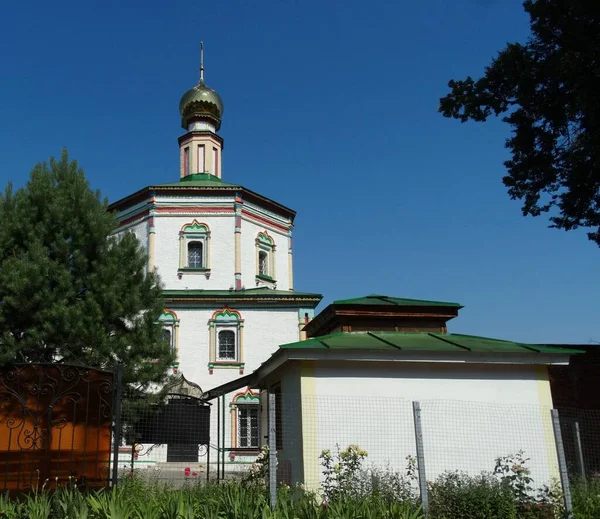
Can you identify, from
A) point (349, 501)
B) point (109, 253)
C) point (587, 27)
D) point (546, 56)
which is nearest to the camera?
point (349, 501)

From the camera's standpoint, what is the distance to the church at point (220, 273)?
922 inches

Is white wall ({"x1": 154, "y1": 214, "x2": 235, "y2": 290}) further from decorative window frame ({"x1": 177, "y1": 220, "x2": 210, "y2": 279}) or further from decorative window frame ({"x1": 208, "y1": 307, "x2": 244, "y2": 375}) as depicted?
decorative window frame ({"x1": 208, "y1": 307, "x2": 244, "y2": 375})

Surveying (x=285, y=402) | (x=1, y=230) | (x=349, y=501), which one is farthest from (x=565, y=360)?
(x=1, y=230)

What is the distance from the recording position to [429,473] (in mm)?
10234

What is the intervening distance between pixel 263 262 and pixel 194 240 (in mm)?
3179

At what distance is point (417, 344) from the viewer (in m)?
11.3

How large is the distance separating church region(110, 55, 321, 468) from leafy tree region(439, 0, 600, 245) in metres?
13.5

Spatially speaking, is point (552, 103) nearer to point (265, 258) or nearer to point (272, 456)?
point (272, 456)

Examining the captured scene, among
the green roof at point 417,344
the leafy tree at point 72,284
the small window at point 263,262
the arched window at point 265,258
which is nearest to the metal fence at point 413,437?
the green roof at point 417,344

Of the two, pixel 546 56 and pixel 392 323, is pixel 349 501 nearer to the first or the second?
pixel 392 323

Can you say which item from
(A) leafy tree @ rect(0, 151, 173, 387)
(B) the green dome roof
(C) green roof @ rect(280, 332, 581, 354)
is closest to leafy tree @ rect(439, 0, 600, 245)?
(C) green roof @ rect(280, 332, 581, 354)

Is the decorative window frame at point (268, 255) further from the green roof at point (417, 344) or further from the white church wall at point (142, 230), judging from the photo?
the green roof at point (417, 344)

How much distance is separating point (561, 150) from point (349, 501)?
8.00m

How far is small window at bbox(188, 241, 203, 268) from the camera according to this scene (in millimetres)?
25469
